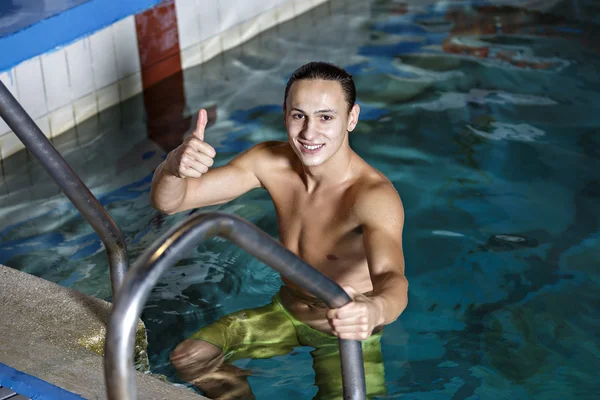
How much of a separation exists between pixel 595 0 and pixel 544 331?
4800 mm

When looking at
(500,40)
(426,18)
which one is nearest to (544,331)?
(500,40)

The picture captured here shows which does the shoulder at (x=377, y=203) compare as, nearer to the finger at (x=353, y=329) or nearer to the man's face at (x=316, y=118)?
the man's face at (x=316, y=118)

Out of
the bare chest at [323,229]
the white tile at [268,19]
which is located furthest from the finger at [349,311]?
the white tile at [268,19]

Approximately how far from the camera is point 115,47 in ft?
18.0

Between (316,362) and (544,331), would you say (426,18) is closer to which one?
(544,331)

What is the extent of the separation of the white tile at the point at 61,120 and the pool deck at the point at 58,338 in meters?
2.43

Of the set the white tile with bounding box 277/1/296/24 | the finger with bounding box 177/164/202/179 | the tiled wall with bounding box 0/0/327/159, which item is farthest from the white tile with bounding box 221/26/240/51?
the finger with bounding box 177/164/202/179

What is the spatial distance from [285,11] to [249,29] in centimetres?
53

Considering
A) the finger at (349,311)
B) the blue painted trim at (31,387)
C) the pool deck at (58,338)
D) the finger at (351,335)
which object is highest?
the finger at (349,311)

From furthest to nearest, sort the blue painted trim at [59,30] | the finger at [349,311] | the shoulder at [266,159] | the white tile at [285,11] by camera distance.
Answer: the white tile at [285,11]
the blue painted trim at [59,30]
the shoulder at [266,159]
the finger at [349,311]

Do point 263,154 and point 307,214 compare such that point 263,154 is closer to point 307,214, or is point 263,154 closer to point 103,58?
point 307,214

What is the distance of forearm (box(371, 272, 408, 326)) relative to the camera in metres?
2.00

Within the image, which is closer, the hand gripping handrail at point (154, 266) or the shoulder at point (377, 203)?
the hand gripping handrail at point (154, 266)

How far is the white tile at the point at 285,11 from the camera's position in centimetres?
701
